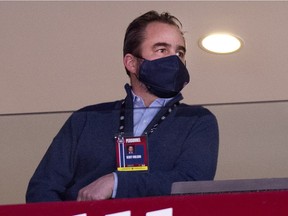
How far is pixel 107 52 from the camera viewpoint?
429 cm

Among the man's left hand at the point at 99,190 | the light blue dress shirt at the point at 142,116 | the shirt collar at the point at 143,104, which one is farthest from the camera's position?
the shirt collar at the point at 143,104

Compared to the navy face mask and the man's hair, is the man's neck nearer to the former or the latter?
the navy face mask

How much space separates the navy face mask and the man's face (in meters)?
0.03

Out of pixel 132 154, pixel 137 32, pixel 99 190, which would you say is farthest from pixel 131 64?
pixel 99 190

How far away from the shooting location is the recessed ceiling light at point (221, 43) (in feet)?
13.9

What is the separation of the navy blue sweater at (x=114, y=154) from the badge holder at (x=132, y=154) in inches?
0.6

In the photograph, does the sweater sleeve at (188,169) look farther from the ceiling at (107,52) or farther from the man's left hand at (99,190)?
the ceiling at (107,52)

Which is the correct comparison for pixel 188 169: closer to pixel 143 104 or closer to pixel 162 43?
pixel 143 104

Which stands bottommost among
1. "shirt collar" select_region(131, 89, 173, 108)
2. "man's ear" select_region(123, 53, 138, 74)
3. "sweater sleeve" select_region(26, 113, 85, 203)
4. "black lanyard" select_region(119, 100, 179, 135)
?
"sweater sleeve" select_region(26, 113, 85, 203)

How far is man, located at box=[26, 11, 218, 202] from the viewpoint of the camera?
2.62m

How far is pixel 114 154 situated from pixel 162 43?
1.52 ft

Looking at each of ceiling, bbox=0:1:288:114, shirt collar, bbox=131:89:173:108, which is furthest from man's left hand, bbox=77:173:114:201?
ceiling, bbox=0:1:288:114

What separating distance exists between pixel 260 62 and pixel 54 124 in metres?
1.75

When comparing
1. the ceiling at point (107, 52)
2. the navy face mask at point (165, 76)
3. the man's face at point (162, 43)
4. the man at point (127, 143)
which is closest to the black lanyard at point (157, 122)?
the man at point (127, 143)
